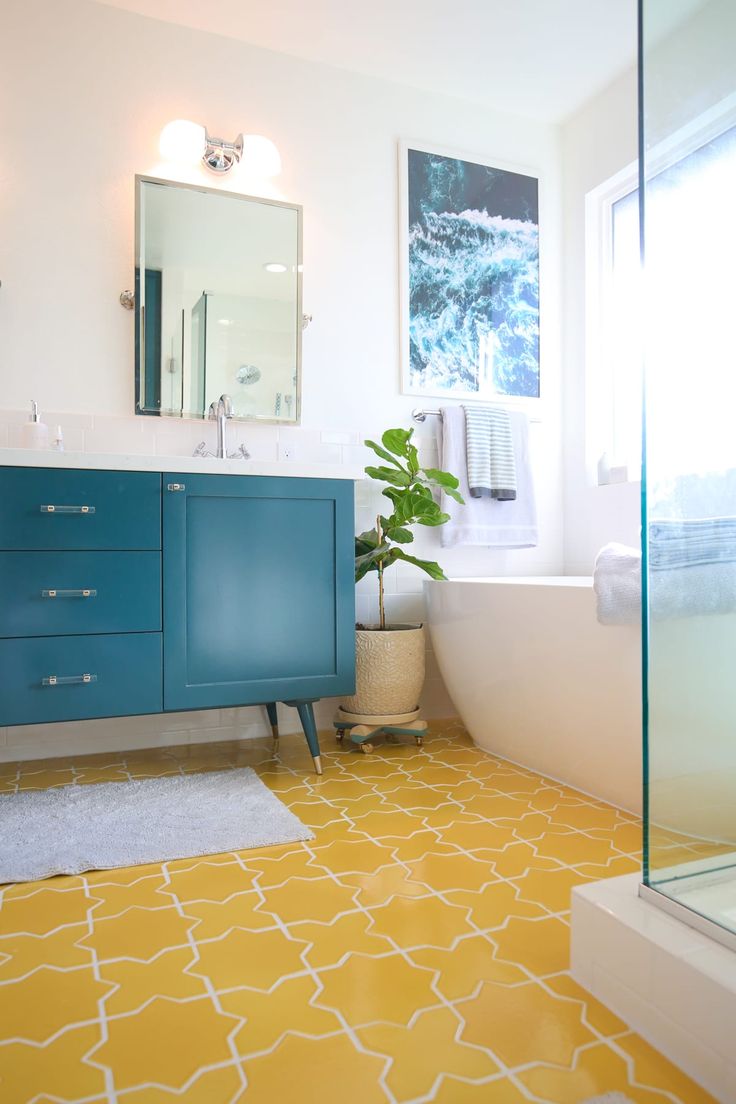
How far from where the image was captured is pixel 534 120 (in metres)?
3.37

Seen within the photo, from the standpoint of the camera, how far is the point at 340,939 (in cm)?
133

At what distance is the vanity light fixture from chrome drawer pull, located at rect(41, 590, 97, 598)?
1578 mm

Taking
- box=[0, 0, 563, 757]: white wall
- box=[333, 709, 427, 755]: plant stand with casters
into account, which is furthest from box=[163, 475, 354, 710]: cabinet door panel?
box=[0, 0, 563, 757]: white wall

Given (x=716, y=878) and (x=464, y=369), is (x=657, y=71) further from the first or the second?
(x=464, y=369)

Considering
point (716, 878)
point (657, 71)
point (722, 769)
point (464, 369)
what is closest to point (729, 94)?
point (657, 71)

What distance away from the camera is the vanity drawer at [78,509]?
2.00 meters

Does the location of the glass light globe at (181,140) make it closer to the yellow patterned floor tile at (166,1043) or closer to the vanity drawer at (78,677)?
the vanity drawer at (78,677)

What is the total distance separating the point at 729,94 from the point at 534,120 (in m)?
2.66

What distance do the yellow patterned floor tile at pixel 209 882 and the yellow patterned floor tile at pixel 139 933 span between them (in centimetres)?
6

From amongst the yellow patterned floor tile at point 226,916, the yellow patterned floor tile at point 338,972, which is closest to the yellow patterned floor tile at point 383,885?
the yellow patterned floor tile at point 338,972

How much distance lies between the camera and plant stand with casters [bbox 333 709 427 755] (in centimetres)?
262

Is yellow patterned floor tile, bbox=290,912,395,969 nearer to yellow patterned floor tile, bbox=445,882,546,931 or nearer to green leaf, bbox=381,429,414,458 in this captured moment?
yellow patterned floor tile, bbox=445,882,546,931

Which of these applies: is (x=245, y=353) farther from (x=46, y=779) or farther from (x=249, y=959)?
(x=249, y=959)

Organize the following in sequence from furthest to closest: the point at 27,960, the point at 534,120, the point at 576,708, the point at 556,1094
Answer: the point at 534,120, the point at 576,708, the point at 27,960, the point at 556,1094
